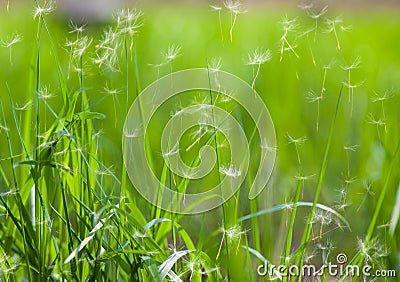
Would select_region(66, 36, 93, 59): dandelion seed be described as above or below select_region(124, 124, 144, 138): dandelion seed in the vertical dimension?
above

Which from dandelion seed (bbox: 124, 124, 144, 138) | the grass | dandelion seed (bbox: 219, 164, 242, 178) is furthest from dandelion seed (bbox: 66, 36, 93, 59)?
dandelion seed (bbox: 219, 164, 242, 178)

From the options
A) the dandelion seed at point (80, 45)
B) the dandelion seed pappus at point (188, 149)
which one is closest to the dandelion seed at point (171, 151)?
the dandelion seed pappus at point (188, 149)

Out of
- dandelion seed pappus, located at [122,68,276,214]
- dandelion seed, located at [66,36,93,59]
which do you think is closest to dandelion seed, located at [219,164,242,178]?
dandelion seed pappus, located at [122,68,276,214]

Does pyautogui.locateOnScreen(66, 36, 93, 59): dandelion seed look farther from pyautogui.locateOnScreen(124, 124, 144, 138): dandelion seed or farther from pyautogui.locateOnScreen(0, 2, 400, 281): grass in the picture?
pyautogui.locateOnScreen(124, 124, 144, 138): dandelion seed

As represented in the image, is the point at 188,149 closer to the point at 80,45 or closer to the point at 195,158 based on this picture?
the point at 195,158

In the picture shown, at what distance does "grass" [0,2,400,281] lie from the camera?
2.98 feet

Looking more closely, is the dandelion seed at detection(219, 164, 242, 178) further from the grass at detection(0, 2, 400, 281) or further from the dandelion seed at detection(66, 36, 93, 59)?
the dandelion seed at detection(66, 36, 93, 59)

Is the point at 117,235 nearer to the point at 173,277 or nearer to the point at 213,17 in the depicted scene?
the point at 173,277

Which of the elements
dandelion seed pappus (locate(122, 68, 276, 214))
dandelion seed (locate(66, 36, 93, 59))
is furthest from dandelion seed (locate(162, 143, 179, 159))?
dandelion seed (locate(66, 36, 93, 59))

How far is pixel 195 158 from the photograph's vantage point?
961 millimetres

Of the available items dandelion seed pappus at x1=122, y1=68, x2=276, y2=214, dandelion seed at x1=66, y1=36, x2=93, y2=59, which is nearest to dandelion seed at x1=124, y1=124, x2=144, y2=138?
dandelion seed pappus at x1=122, y1=68, x2=276, y2=214

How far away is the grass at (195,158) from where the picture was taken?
91cm

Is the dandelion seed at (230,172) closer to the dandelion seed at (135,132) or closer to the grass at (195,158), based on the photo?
the grass at (195,158)

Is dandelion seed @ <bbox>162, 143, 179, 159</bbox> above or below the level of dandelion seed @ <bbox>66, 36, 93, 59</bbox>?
below
